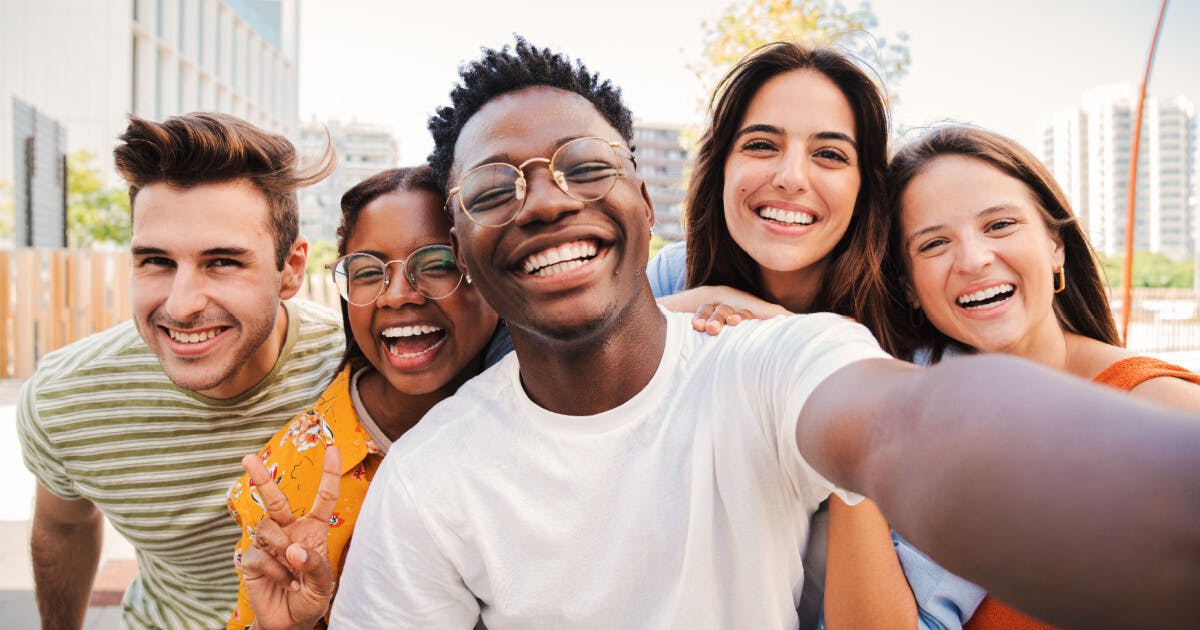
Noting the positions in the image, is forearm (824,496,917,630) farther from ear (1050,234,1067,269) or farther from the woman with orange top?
ear (1050,234,1067,269)

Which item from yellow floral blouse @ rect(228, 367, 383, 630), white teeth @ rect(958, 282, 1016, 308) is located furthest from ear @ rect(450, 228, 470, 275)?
white teeth @ rect(958, 282, 1016, 308)

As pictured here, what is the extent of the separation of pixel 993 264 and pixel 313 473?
89.4 inches

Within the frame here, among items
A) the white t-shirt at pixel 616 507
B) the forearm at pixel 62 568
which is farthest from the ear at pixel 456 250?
the forearm at pixel 62 568

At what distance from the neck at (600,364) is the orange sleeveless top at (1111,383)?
46.9 inches

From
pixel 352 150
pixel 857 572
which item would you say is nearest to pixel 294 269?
pixel 857 572

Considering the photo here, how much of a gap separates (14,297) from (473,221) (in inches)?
512

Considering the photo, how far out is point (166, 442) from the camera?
9.80 ft

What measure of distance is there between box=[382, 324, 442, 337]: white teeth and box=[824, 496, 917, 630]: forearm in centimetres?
138

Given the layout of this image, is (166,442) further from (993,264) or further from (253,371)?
(993,264)

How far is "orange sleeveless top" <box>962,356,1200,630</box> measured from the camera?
7.08 ft

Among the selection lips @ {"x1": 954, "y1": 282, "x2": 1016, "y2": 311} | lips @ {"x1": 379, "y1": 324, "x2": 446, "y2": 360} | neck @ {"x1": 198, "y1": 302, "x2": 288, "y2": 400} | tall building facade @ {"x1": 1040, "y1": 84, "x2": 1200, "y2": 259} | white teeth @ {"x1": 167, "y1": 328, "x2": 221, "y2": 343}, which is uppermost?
tall building facade @ {"x1": 1040, "y1": 84, "x2": 1200, "y2": 259}

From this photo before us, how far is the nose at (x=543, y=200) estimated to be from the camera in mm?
2029

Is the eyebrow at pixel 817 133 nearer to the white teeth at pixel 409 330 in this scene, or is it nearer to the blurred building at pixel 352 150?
the white teeth at pixel 409 330

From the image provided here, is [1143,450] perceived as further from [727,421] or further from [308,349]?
[308,349]
